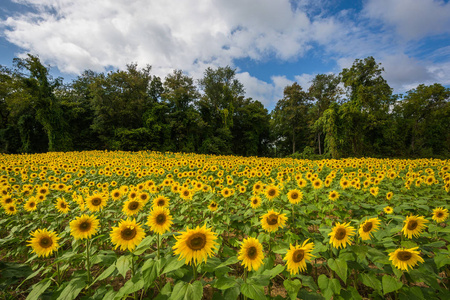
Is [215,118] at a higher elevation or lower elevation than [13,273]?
higher

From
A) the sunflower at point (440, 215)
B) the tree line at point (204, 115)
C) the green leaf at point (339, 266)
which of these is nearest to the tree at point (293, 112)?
the tree line at point (204, 115)

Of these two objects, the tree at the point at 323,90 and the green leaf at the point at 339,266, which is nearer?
the green leaf at the point at 339,266

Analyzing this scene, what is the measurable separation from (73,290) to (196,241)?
3.53 feet

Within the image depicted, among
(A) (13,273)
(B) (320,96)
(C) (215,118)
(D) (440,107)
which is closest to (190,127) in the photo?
Answer: (C) (215,118)

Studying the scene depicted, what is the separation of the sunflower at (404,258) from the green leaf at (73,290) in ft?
8.50

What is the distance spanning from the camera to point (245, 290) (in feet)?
4.15

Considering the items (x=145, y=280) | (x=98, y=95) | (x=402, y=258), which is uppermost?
(x=98, y=95)

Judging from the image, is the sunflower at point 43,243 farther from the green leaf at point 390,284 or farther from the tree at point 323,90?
the tree at point 323,90

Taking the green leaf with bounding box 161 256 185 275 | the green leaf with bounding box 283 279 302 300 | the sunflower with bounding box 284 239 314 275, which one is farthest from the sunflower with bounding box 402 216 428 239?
the green leaf with bounding box 161 256 185 275

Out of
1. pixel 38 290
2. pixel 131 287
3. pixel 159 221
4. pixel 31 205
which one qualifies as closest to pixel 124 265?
pixel 131 287

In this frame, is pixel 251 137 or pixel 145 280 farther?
pixel 251 137

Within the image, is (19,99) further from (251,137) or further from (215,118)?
(251,137)

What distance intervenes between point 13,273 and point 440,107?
46673mm

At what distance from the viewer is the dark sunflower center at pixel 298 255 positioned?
1.52 meters
